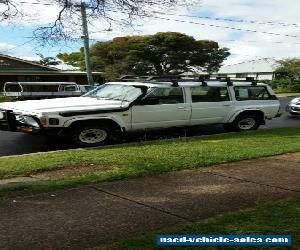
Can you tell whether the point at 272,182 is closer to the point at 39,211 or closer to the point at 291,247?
the point at 291,247

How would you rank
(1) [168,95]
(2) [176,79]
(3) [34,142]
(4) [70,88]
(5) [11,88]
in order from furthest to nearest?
(5) [11,88] < (4) [70,88] < (2) [176,79] < (1) [168,95] < (3) [34,142]

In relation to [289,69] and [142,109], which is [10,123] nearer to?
[142,109]

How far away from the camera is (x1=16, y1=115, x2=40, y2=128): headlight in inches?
387

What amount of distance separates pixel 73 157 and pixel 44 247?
440cm

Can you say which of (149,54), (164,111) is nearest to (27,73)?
(149,54)

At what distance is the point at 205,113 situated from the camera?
12.2 meters

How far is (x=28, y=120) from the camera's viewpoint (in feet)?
32.6

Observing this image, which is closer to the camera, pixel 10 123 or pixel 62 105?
pixel 10 123

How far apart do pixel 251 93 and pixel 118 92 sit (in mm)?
3964

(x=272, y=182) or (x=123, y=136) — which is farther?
(x=123, y=136)

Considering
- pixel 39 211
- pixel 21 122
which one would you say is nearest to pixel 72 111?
pixel 21 122

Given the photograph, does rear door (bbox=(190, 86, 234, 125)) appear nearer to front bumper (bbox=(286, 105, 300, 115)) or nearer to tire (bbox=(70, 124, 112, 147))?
tire (bbox=(70, 124, 112, 147))

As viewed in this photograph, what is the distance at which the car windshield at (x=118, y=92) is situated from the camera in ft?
36.6

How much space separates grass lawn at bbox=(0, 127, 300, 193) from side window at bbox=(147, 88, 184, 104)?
3.60 feet
